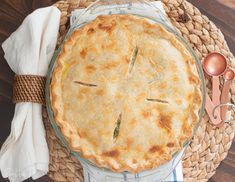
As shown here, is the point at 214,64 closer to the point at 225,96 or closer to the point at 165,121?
the point at 225,96

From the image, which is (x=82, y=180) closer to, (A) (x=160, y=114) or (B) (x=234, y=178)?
(A) (x=160, y=114)

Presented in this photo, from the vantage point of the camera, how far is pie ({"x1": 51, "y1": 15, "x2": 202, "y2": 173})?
48.9 inches

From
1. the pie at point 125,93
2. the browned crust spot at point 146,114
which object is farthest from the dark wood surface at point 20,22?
the browned crust spot at point 146,114

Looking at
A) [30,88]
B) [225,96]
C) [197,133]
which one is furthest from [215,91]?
[30,88]

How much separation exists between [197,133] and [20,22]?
26.4 inches

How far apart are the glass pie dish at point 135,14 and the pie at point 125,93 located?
44mm

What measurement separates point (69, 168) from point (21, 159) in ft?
0.52

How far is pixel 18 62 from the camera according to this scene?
138 cm

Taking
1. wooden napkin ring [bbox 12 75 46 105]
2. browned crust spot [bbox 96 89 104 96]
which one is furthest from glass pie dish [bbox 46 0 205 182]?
browned crust spot [bbox 96 89 104 96]

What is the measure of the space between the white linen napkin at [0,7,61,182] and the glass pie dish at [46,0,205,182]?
0.05 metres

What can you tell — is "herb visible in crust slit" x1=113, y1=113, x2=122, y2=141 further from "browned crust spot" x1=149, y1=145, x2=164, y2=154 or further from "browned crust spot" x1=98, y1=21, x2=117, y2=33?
"browned crust spot" x1=98, y1=21, x2=117, y2=33

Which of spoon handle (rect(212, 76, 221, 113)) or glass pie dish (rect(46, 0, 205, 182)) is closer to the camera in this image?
glass pie dish (rect(46, 0, 205, 182))

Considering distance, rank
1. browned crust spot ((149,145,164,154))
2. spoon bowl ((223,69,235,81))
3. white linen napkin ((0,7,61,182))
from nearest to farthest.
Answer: browned crust spot ((149,145,164,154)) → white linen napkin ((0,7,61,182)) → spoon bowl ((223,69,235,81))

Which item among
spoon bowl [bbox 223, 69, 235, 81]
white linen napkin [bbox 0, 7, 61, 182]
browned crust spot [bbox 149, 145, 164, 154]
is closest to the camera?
browned crust spot [bbox 149, 145, 164, 154]
